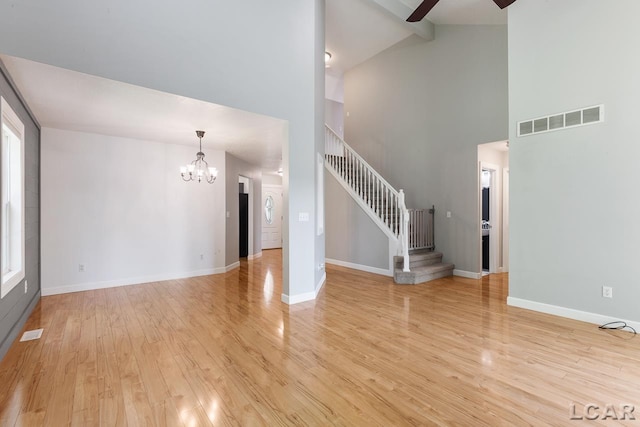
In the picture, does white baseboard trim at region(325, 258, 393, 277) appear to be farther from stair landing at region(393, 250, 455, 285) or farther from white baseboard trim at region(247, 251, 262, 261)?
white baseboard trim at region(247, 251, 262, 261)

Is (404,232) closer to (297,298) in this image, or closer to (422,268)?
(422,268)

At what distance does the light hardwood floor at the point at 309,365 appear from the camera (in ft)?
6.31

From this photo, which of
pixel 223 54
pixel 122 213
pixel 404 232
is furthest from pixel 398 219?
pixel 122 213

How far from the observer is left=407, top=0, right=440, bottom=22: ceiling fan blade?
4.70m

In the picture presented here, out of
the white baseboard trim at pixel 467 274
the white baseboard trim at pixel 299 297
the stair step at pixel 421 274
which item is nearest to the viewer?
the white baseboard trim at pixel 299 297

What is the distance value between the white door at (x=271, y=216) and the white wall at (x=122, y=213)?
Answer: 13.2 ft

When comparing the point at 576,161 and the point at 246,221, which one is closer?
the point at 576,161

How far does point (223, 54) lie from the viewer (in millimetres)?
3453

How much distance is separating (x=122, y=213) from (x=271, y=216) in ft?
18.4

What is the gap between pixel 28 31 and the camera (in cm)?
238

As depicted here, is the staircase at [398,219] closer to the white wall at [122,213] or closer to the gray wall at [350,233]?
the gray wall at [350,233]

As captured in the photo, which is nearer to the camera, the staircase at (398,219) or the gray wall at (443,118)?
the staircase at (398,219)

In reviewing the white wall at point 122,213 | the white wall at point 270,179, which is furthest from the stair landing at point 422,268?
the white wall at point 270,179

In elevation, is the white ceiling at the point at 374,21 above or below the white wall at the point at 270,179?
above
